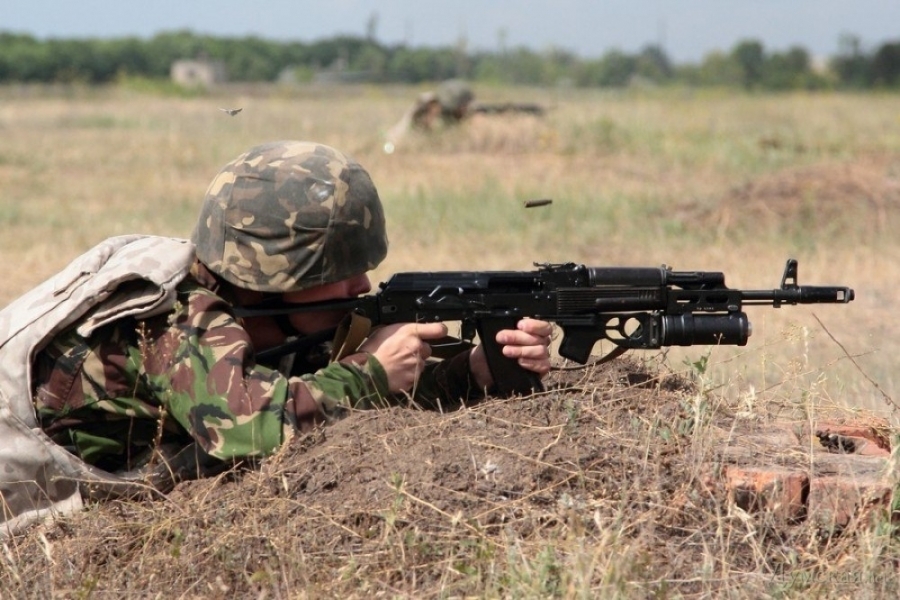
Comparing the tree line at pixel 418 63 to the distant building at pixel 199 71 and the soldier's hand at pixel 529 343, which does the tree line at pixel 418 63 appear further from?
the soldier's hand at pixel 529 343

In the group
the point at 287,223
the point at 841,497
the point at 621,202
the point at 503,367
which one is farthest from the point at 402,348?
the point at 621,202

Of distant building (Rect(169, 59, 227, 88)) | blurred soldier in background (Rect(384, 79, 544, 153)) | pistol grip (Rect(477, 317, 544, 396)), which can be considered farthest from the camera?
distant building (Rect(169, 59, 227, 88))

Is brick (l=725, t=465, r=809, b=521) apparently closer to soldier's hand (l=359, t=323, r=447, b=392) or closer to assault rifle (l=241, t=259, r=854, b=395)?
assault rifle (l=241, t=259, r=854, b=395)

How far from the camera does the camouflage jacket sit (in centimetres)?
419

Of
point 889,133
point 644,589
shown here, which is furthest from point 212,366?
point 889,133

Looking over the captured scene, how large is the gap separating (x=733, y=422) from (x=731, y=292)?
490 millimetres

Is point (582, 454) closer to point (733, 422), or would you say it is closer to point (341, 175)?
point (733, 422)

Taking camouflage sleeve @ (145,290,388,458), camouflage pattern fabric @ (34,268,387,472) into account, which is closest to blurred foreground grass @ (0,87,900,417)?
camouflage pattern fabric @ (34,268,387,472)

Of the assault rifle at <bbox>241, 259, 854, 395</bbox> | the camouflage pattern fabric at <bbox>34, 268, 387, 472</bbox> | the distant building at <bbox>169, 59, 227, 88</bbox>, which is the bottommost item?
the distant building at <bbox>169, 59, 227, 88</bbox>

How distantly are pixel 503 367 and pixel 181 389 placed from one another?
1.21 metres

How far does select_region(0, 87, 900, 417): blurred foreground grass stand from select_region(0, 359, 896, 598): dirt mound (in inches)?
27.9

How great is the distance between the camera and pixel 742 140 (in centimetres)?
2295

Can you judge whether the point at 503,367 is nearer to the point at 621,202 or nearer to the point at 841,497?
the point at 841,497

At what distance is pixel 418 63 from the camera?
83.4 metres
